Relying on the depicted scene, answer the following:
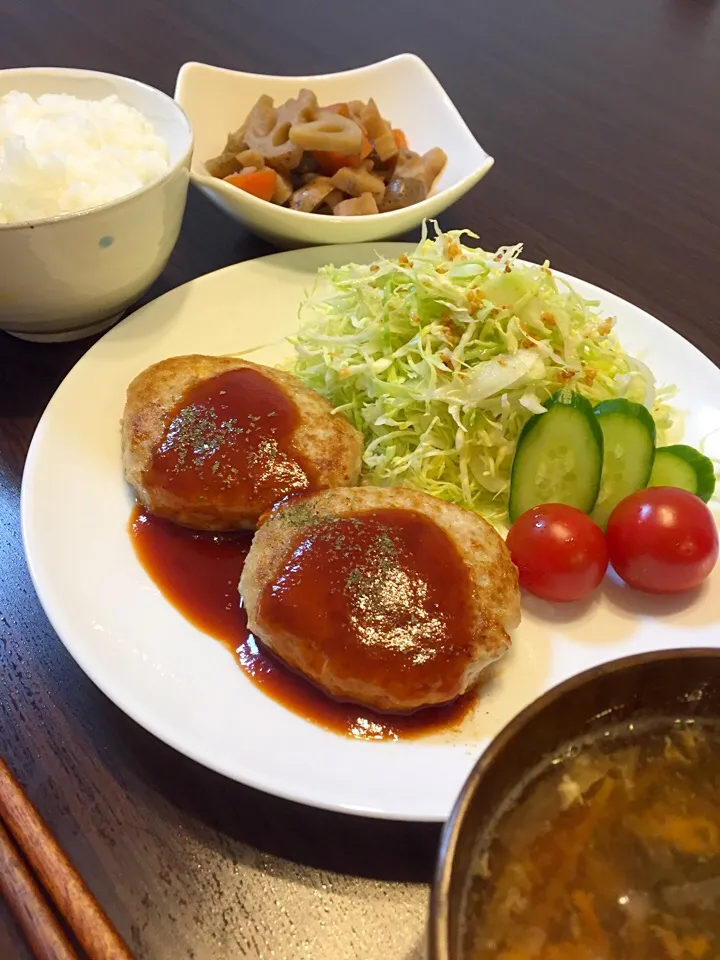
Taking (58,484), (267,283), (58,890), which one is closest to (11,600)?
(58,484)

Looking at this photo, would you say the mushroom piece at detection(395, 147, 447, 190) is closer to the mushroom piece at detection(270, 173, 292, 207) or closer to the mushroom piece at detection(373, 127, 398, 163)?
the mushroom piece at detection(373, 127, 398, 163)

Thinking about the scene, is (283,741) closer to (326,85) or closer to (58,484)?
(58,484)

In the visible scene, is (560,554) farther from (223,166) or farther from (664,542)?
(223,166)

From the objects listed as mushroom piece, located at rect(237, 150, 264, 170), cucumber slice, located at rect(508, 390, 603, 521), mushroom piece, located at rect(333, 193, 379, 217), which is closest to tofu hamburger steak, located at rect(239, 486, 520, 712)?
cucumber slice, located at rect(508, 390, 603, 521)

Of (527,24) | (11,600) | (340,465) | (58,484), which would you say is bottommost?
(11,600)

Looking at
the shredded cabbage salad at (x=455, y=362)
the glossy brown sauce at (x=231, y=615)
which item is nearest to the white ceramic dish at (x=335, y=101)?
the shredded cabbage salad at (x=455, y=362)

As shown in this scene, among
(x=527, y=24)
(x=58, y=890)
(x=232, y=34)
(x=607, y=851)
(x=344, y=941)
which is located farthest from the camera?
(x=527, y=24)
